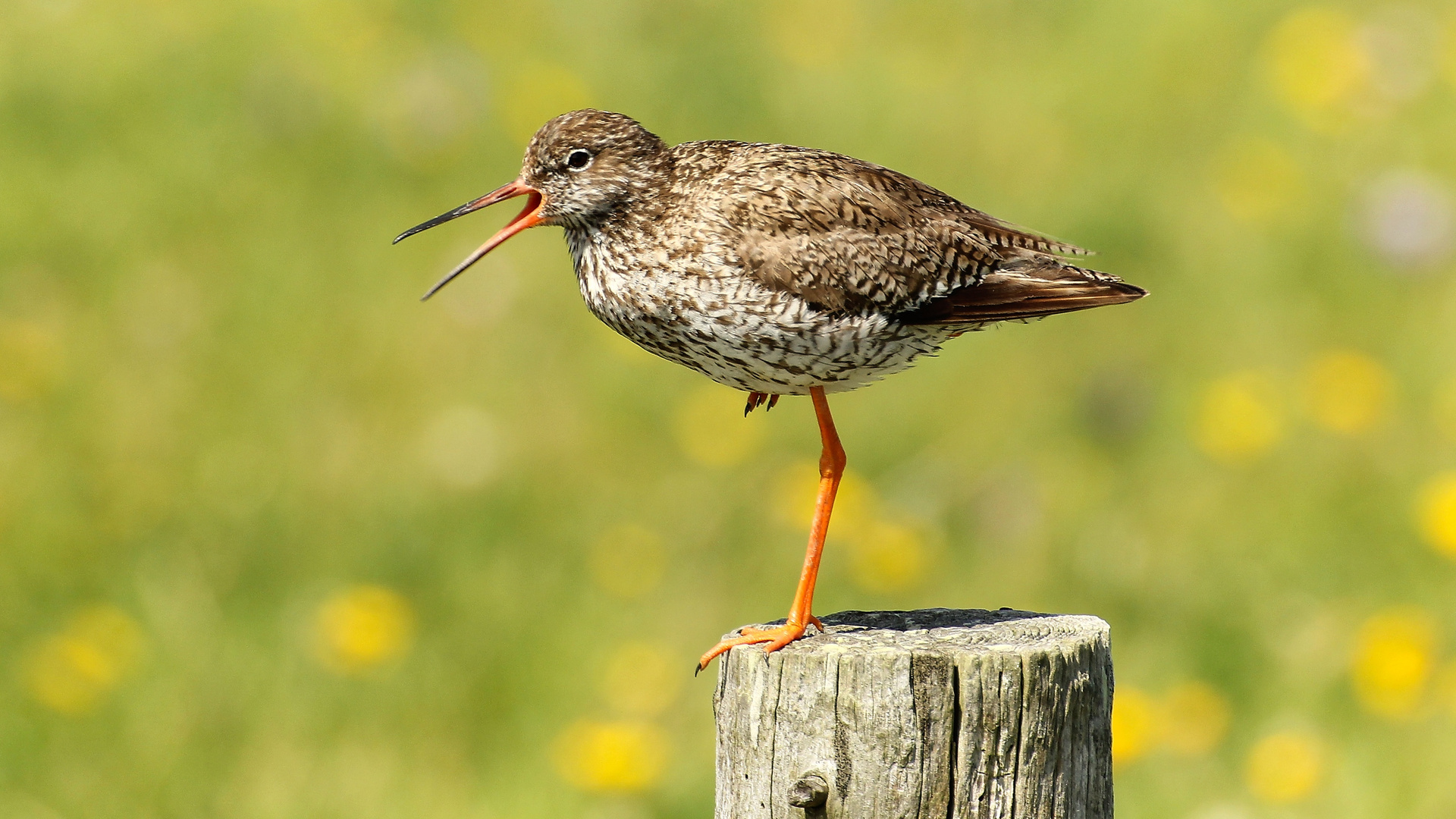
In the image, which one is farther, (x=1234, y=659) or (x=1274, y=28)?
(x=1274, y=28)

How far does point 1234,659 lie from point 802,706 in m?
4.48

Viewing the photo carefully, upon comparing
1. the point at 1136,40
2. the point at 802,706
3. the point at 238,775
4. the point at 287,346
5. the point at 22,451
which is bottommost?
the point at 238,775

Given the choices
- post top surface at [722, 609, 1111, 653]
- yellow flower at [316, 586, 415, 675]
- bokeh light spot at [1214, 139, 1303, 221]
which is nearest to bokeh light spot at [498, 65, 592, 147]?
yellow flower at [316, 586, 415, 675]

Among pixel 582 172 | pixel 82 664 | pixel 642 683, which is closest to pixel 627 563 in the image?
pixel 642 683

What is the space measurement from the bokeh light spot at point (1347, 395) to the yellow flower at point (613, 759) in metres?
4.86

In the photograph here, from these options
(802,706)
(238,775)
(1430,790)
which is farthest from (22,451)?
(1430,790)

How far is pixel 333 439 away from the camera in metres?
8.92

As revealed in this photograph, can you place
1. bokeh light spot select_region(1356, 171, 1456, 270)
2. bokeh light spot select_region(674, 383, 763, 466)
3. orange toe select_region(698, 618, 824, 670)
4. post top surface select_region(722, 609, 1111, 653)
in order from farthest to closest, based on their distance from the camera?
bokeh light spot select_region(1356, 171, 1456, 270) < bokeh light spot select_region(674, 383, 763, 466) < orange toe select_region(698, 618, 824, 670) < post top surface select_region(722, 609, 1111, 653)

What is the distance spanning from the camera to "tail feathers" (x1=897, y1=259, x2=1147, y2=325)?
198 inches

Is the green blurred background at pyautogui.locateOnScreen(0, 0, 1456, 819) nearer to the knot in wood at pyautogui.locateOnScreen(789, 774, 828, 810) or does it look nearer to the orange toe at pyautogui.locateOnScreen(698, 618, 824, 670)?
the orange toe at pyautogui.locateOnScreen(698, 618, 824, 670)

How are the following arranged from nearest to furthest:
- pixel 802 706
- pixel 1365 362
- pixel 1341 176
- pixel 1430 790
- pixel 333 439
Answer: pixel 802 706
pixel 1430 790
pixel 333 439
pixel 1365 362
pixel 1341 176

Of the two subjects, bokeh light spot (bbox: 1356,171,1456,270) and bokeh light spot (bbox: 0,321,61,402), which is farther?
bokeh light spot (bbox: 1356,171,1456,270)

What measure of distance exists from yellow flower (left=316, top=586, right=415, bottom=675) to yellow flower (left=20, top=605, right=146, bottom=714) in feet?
2.93

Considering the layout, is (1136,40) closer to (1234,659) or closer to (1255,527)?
(1255,527)
